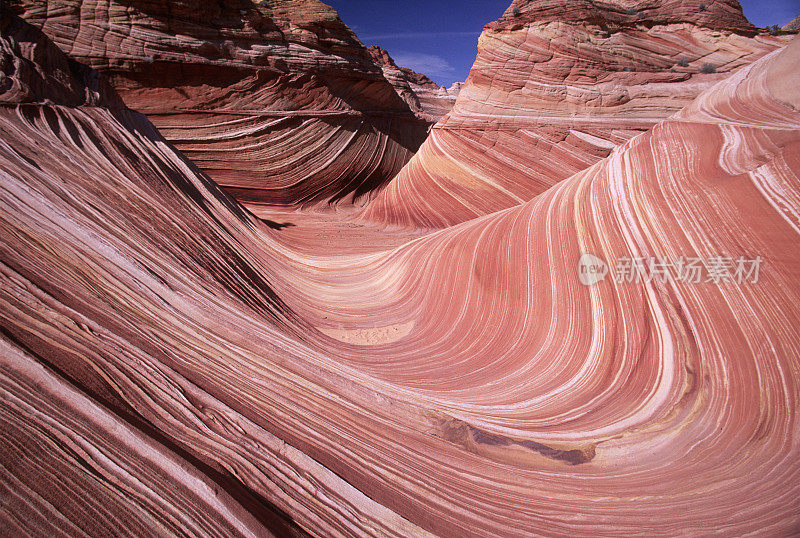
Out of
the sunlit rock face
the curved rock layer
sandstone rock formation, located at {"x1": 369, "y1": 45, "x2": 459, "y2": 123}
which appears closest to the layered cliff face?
the sunlit rock face

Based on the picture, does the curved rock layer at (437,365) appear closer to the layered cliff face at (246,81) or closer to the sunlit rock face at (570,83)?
the sunlit rock face at (570,83)

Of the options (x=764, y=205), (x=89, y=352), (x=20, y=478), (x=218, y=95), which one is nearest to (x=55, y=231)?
(x=89, y=352)

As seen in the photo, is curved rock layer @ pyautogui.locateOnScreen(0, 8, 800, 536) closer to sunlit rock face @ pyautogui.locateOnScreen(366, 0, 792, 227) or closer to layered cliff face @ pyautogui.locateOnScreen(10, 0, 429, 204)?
sunlit rock face @ pyautogui.locateOnScreen(366, 0, 792, 227)

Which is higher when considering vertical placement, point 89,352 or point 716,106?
point 716,106

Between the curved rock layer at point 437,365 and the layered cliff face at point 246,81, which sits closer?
the curved rock layer at point 437,365

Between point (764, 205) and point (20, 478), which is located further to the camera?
point (764, 205)

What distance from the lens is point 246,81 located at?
9109 millimetres

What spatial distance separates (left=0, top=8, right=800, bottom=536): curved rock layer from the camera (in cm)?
119

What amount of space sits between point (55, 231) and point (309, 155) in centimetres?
823

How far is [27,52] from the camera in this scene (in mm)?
4016

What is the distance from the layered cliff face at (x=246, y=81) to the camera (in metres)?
8.02

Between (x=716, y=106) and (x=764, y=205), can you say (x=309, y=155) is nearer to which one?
(x=716, y=106)

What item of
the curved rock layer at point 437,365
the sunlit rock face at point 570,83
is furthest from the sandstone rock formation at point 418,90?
the curved rock layer at point 437,365

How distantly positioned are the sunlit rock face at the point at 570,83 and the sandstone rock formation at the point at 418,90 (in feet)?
37.8
